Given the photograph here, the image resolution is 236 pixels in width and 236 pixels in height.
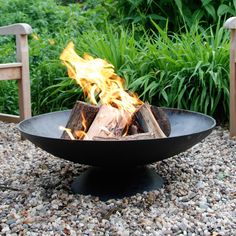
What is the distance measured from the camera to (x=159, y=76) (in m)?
3.57

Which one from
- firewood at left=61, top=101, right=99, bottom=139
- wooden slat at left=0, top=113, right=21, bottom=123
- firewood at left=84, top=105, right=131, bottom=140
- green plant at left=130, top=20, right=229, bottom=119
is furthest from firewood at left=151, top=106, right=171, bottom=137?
wooden slat at left=0, top=113, right=21, bottom=123

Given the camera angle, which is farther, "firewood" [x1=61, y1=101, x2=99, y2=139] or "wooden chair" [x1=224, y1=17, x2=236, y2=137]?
"wooden chair" [x1=224, y1=17, x2=236, y2=137]

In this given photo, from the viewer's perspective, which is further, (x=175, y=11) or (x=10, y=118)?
(x=175, y=11)

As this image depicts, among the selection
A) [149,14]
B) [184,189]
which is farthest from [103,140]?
[149,14]

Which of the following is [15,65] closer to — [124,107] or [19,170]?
[19,170]

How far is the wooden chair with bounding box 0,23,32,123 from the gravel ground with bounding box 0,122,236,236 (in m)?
0.58

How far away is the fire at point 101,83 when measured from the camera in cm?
234

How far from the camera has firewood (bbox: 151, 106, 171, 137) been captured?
7.60 ft

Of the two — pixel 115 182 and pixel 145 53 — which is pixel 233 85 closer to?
pixel 145 53

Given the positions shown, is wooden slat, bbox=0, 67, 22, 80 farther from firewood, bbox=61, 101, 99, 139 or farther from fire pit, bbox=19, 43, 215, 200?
firewood, bbox=61, 101, 99, 139

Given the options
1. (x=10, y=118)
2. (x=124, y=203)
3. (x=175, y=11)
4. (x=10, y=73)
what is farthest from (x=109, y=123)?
(x=175, y=11)

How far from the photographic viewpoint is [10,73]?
3078 millimetres

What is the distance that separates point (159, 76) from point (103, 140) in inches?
66.4

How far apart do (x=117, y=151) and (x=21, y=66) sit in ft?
4.51
